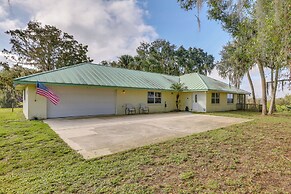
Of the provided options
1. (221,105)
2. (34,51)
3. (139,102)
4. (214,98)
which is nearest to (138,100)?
(139,102)

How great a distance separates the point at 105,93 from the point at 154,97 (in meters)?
4.82

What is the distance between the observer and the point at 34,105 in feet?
32.2

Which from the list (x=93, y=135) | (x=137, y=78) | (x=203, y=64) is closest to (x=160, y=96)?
(x=137, y=78)

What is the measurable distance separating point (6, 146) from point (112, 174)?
3.81 m

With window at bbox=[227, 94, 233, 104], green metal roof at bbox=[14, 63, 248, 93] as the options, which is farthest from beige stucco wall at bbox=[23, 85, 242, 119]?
green metal roof at bbox=[14, 63, 248, 93]

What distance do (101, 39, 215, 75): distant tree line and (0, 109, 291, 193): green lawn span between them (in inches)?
1020

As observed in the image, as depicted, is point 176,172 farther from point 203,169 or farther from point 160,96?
point 160,96

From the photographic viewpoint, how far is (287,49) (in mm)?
4266

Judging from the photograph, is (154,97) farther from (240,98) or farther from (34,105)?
(240,98)

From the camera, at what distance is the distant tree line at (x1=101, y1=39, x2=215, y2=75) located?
30031mm

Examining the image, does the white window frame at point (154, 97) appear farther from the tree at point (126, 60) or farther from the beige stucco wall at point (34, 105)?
the tree at point (126, 60)

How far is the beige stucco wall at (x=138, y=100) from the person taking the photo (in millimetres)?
13054

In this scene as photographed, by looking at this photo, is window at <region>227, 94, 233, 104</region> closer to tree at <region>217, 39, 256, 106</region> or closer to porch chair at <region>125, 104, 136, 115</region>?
tree at <region>217, 39, 256, 106</region>

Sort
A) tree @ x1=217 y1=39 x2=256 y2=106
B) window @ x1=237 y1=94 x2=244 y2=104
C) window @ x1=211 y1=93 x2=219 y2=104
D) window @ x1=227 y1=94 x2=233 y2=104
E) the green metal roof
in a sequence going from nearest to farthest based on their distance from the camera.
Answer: the green metal roof → tree @ x1=217 y1=39 x2=256 y2=106 → window @ x1=211 y1=93 x2=219 y2=104 → window @ x1=227 y1=94 x2=233 y2=104 → window @ x1=237 y1=94 x2=244 y2=104
